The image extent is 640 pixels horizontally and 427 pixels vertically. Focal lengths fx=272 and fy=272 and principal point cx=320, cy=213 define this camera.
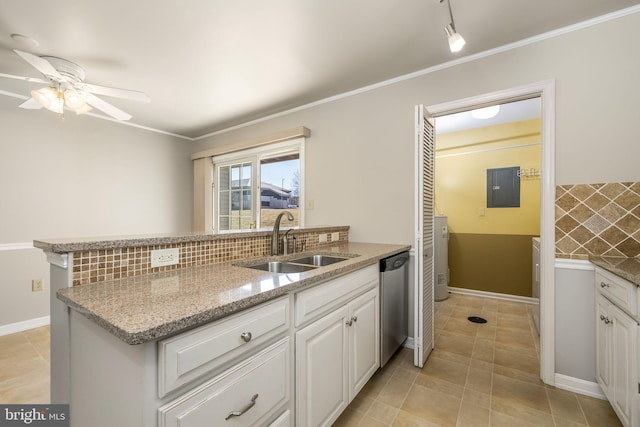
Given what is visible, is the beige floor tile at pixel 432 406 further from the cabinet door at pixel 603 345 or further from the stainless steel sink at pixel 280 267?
the stainless steel sink at pixel 280 267

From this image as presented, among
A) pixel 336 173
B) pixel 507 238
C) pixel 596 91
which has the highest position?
pixel 596 91

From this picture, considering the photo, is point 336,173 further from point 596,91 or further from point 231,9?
point 596,91

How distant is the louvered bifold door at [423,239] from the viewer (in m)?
2.02

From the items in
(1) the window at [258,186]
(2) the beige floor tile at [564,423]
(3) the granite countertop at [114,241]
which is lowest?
(2) the beige floor tile at [564,423]

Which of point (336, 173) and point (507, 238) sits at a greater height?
point (336, 173)

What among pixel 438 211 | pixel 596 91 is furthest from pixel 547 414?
pixel 438 211

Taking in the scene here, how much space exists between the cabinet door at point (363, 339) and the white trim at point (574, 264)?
50.1 inches

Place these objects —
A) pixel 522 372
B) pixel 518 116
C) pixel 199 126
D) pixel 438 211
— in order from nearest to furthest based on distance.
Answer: pixel 522 372, pixel 518 116, pixel 199 126, pixel 438 211

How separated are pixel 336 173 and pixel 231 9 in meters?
1.66

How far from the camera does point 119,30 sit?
1.88m

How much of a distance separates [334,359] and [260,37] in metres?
2.15

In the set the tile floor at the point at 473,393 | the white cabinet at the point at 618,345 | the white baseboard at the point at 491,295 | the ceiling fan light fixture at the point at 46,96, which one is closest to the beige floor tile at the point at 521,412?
the tile floor at the point at 473,393

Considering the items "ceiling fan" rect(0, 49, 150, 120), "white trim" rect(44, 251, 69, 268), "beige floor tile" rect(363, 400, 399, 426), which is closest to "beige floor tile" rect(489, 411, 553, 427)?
"beige floor tile" rect(363, 400, 399, 426)

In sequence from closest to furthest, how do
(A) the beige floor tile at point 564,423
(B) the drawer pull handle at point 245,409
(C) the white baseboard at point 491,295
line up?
(B) the drawer pull handle at point 245,409 → (A) the beige floor tile at point 564,423 → (C) the white baseboard at point 491,295
